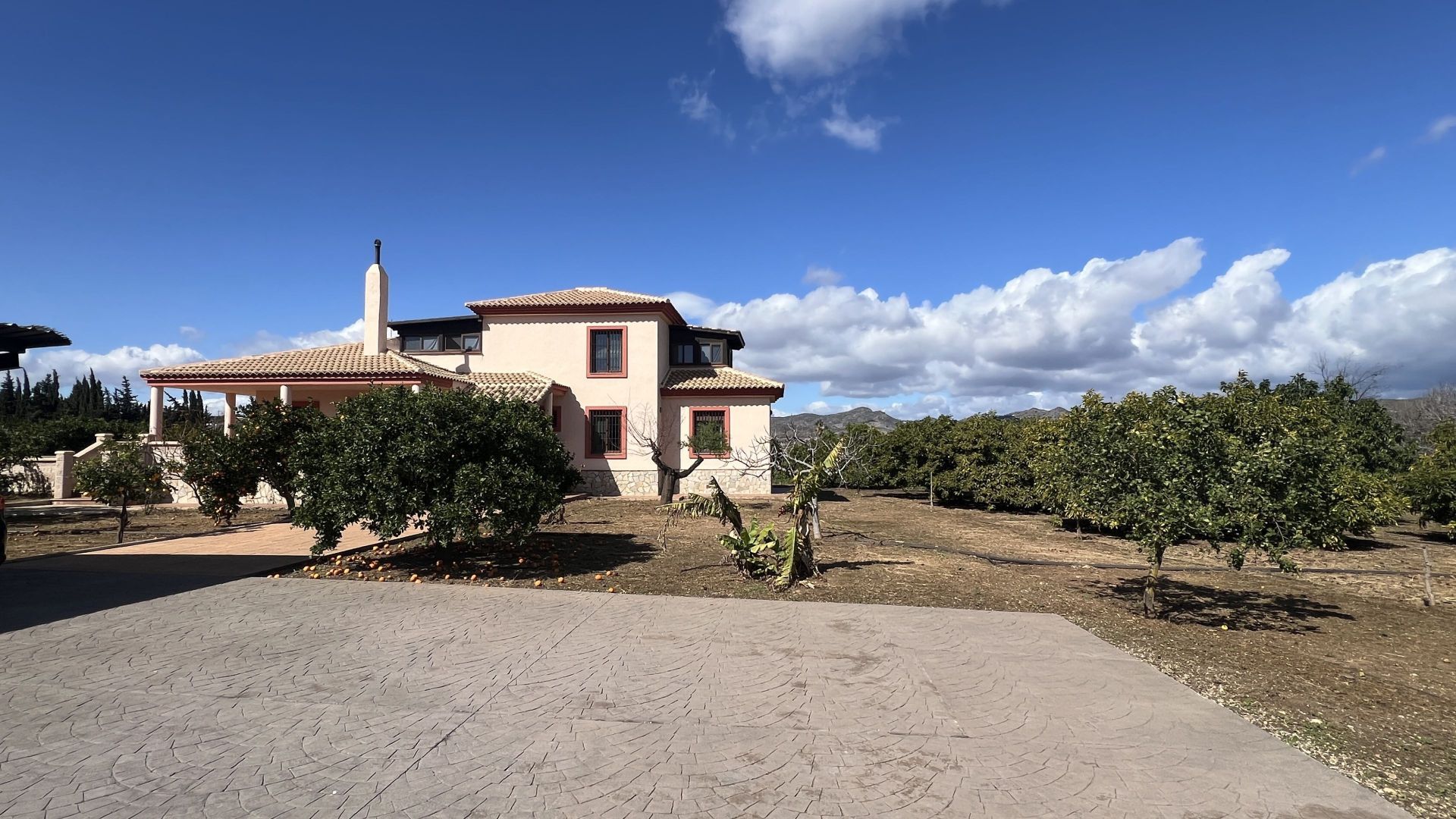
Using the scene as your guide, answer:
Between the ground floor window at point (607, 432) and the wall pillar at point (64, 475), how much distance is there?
Result: 54.4 feet

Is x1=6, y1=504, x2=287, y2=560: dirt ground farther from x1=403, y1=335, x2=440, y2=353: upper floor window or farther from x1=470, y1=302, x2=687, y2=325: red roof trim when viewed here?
x1=470, y1=302, x2=687, y2=325: red roof trim

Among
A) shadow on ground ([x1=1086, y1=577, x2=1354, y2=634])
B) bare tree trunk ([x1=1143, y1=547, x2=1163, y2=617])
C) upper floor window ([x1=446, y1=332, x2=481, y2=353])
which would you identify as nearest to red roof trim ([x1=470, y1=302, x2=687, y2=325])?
upper floor window ([x1=446, y1=332, x2=481, y2=353])

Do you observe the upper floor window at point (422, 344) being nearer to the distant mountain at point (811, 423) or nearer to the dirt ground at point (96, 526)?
the dirt ground at point (96, 526)

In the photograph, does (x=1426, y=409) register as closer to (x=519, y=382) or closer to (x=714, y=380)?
(x=714, y=380)

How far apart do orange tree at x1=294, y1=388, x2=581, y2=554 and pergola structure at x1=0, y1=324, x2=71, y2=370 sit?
4817mm

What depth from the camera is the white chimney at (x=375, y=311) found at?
925 inches

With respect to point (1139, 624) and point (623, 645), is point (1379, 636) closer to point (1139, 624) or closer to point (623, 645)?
point (1139, 624)

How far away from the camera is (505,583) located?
9055 millimetres

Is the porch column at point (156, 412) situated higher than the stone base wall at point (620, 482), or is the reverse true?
the porch column at point (156, 412)

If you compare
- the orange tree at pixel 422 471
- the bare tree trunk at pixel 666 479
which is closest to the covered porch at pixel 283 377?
the bare tree trunk at pixel 666 479

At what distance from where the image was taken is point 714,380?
25406mm

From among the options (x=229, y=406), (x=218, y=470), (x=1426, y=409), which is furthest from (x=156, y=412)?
(x=1426, y=409)

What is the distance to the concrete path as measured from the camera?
7.46 meters

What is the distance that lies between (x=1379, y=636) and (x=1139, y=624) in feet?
8.42
